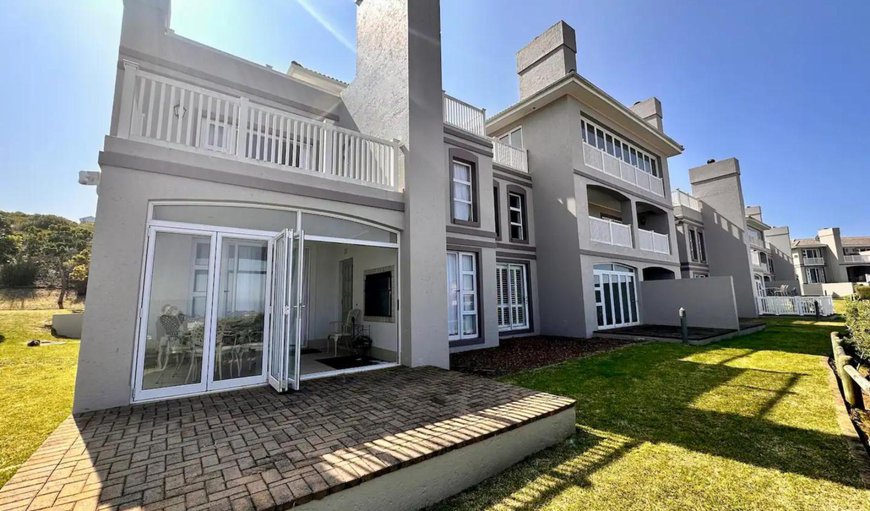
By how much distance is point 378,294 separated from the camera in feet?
25.8

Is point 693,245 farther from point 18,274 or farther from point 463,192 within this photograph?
point 18,274

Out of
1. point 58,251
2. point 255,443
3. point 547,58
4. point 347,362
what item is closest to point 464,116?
point 547,58

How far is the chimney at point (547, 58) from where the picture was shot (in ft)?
44.6

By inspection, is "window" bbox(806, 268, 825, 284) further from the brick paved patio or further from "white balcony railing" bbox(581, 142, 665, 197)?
the brick paved patio

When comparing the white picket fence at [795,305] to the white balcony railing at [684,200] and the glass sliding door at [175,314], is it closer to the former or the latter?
the white balcony railing at [684,200]

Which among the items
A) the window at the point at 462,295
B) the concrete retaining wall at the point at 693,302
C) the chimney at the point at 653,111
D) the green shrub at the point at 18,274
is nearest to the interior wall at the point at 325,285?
the window at the point at 462,295

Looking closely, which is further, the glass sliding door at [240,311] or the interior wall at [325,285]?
the interior wall at [325,285]

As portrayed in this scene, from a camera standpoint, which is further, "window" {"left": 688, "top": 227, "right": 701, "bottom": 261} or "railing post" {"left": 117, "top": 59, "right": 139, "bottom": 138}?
"window" {"left": 688, "top": 227, "right": 701, "bottom": 261}

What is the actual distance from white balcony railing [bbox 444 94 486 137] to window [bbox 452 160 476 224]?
→ 123 centimetres

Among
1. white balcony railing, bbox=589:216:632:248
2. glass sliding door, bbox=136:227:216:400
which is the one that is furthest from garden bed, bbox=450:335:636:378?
glass sliding door, bbox=136:227:216:400

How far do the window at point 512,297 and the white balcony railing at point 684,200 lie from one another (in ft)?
42.4

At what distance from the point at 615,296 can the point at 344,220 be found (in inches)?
459

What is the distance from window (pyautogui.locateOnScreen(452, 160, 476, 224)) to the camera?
10719 millimetres

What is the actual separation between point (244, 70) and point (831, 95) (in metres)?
28.5
